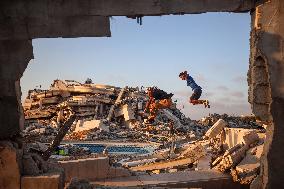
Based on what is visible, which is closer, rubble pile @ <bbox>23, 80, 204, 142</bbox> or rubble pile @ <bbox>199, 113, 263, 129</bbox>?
rubble pile @ <bbox>199, 113, 263, 129</bbox>

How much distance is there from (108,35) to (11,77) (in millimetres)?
1688

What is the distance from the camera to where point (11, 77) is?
5672 mm

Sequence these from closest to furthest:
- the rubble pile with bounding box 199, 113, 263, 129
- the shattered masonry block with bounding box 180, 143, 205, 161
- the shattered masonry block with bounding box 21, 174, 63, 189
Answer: the shattered masonry block with bounding box 21, 174, 63, 189, the shattered masonry block with bounding box 180, 143, 205, 161, the rubble pile with bounding box 199, 113, 263, 129

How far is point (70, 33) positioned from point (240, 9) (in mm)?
2906

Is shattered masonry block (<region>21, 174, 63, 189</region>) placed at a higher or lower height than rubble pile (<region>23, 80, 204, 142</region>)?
higher

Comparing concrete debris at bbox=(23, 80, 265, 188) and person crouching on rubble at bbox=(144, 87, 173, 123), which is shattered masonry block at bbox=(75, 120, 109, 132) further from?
person crouching on rubble at bbox=(144, 87, 173, 123)

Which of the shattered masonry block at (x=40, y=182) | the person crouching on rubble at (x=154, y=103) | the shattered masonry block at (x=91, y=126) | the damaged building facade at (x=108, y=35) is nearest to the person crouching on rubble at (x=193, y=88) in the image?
the person crouching on rubble at (x=154, y=103)

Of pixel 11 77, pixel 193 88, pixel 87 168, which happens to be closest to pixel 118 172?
pixel 87 168

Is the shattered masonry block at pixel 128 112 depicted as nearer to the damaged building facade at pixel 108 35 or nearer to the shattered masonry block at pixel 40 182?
the damaged building facade at pixel 108 35

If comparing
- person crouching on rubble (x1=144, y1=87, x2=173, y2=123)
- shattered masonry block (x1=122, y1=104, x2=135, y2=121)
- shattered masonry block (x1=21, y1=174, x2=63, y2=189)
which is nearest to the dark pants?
person crouching on rubble (x1=144, y1=87, x2=173, y2=123)

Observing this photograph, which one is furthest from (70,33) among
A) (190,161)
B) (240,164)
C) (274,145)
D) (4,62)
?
(190,161)

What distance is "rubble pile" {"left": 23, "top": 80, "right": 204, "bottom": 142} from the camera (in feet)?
84.3

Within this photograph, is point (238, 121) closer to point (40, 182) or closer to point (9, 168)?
point (40, 182)

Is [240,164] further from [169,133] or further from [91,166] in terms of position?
[169,133]
